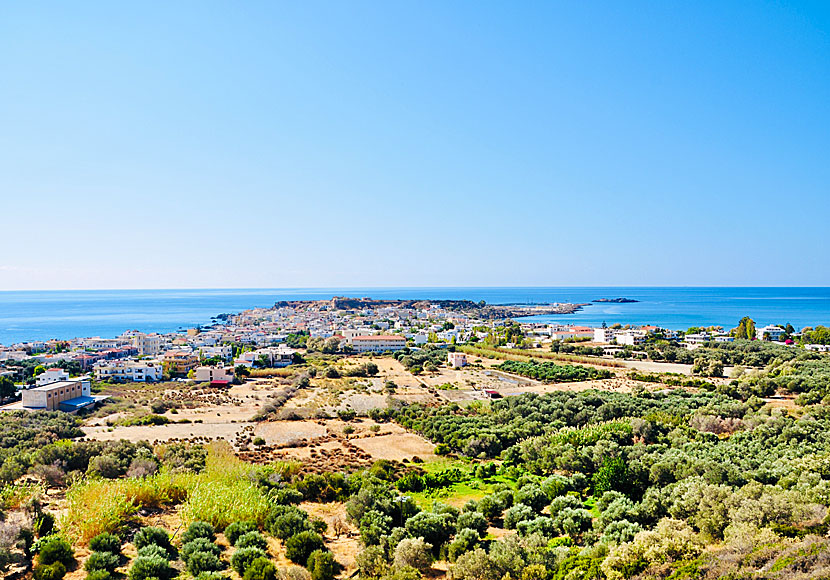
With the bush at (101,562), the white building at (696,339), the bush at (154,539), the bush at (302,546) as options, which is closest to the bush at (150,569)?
the bush at (101,562)

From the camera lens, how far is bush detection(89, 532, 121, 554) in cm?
1166

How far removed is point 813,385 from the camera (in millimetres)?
30312

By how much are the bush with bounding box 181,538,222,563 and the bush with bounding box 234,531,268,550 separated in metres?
0.50

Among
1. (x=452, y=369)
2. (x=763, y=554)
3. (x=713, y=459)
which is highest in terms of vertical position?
(x=763, y=554)

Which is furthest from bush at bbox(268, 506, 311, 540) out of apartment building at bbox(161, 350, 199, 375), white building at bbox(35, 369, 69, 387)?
apartment building at bbox(161, 350, 199, 375)

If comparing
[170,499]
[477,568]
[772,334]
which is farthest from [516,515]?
[772,334]

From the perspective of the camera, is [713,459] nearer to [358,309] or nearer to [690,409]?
[690,409]

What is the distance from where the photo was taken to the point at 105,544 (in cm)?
1171

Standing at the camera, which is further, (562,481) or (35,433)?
(35,433)

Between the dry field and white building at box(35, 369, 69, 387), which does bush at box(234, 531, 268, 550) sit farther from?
white building at box(35, 369, 69, 387)

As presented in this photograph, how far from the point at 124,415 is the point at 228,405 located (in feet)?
21.6

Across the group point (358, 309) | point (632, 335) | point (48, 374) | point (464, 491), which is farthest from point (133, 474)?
point (358, 309)

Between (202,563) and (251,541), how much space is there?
1.29 meters

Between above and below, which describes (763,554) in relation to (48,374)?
above
